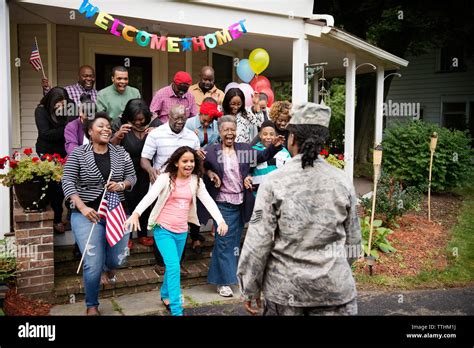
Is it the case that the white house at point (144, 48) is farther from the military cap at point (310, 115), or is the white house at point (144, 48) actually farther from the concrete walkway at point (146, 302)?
the military cap at point (310, 115)

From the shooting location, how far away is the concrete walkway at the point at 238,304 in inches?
192

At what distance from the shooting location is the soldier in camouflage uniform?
2719 millimetres

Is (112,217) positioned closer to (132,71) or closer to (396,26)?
(132,71)

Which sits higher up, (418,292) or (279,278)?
(279,278)

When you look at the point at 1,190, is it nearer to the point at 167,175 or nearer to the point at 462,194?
the point at 167,175

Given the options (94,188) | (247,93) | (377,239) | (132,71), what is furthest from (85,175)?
(132,71)

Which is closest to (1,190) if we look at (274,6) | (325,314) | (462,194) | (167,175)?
(167,175)

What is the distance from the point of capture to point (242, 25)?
713 cm

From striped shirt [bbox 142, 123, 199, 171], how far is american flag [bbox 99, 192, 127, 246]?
96cm

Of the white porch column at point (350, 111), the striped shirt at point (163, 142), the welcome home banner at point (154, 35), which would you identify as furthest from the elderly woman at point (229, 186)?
the white porch column at point (350, 111)

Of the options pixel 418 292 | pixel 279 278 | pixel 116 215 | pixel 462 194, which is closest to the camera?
pixel 279 278
